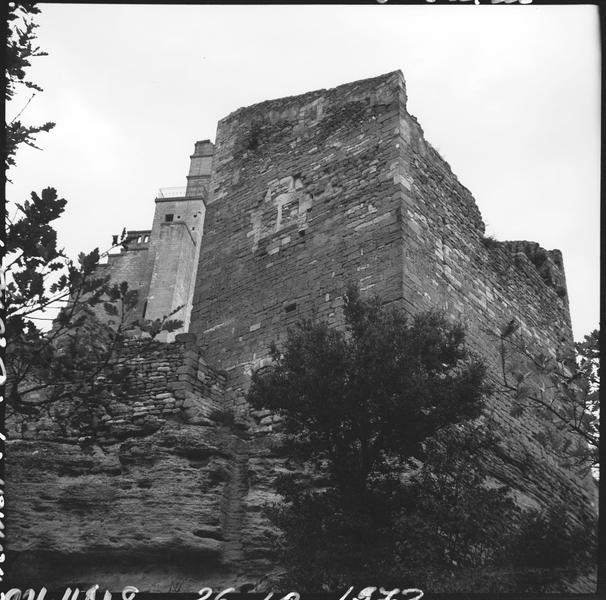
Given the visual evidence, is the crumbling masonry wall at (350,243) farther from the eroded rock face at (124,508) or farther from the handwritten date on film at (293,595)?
the handwritten date on film at (293,595)

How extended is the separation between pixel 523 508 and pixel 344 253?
344 cm

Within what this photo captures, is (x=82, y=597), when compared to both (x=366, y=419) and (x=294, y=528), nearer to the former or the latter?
(x=294, y=528)

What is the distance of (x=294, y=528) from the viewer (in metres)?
6.03

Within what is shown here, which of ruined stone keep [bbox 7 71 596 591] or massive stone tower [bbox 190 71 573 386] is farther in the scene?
massive stone tower [bbox 190 71 573 386]

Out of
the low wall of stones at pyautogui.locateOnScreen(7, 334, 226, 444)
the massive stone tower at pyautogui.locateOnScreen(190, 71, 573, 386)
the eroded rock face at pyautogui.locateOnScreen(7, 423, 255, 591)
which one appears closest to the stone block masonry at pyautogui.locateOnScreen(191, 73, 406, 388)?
the massive stone tower at pyautogui.locateOnScreen(190, 71, 573, 386)

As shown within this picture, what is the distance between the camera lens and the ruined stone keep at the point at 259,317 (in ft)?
22.7

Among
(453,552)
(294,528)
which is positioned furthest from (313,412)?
(453,552)

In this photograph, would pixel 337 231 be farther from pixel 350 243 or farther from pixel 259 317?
pixel 259 317

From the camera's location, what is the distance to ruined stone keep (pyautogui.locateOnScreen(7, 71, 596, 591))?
273 inches

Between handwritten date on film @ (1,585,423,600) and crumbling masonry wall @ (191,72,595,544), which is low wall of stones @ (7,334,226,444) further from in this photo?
handwritten date on film @ (1,585,423,600)

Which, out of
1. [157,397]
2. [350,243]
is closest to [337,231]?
[350,243]

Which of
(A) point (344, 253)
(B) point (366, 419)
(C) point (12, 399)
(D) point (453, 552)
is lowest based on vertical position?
(D) point (453, 552)

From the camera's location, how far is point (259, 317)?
32.1 ft

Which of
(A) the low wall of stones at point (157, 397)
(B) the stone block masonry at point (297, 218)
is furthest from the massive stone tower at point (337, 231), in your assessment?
(A) the low wall of stones at point (157, 397)
